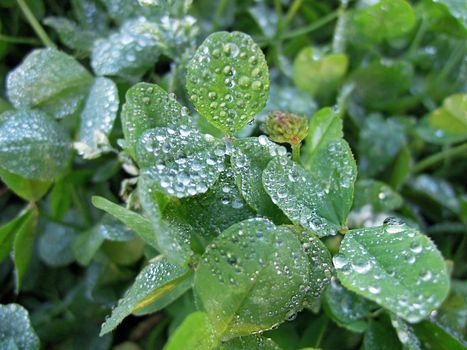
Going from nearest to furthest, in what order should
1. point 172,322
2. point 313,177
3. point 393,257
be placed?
point 393,257 → point 313,177 → point 172,322

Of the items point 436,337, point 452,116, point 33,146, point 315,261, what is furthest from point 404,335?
point 33,146

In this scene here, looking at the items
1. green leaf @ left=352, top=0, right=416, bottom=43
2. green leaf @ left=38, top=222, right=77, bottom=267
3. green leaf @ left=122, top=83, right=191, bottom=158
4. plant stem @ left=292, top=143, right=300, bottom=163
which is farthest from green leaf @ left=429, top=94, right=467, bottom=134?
green leaf @ left=38, top=222, right=77, bottom=267

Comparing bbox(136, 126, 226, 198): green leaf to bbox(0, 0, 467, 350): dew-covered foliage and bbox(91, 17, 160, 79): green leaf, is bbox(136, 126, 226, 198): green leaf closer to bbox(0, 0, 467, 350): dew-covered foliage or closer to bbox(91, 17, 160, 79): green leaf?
bbox(0, 0, 467, 350): dew-covered foliage

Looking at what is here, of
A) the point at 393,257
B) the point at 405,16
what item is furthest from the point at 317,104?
the point at 393,257

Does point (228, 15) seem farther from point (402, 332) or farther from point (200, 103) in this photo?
point (402, 332)

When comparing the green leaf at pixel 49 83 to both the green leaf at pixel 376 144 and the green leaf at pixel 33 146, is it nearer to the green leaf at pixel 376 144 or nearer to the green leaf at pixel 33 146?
the green leaf at pixel 33 146

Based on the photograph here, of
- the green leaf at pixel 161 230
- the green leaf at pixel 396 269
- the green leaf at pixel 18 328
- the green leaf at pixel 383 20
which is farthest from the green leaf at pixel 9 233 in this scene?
the green leaf at pixel 383 20

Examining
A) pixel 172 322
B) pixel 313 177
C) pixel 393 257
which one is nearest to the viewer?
pixel 393 257
